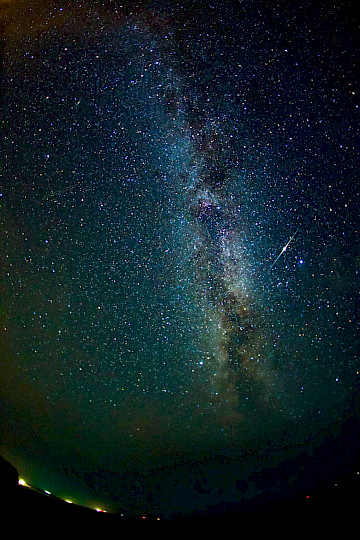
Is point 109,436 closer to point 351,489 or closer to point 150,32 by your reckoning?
point 351,489

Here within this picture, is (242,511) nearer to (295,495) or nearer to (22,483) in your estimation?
(295,495)

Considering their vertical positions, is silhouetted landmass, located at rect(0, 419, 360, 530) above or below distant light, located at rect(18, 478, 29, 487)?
above

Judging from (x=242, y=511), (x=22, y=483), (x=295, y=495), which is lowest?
(x=22, y=483)

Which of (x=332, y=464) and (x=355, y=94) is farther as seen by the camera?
(x=332, y=464)

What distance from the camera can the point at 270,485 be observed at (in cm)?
127

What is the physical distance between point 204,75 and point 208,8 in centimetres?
25

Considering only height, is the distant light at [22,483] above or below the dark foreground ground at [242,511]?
below

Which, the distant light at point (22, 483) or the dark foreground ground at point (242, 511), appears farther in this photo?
the distant light at point (22, 483)

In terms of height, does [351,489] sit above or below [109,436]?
above

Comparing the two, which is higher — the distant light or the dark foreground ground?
the dark foreground ground

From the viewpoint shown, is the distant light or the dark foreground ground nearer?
the dark foreground ground

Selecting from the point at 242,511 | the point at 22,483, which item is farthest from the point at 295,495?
the point at 22,483

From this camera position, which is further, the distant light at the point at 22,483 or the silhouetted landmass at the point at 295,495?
the distant light at the point at 22,483

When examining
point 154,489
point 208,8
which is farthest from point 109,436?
point 208,8
